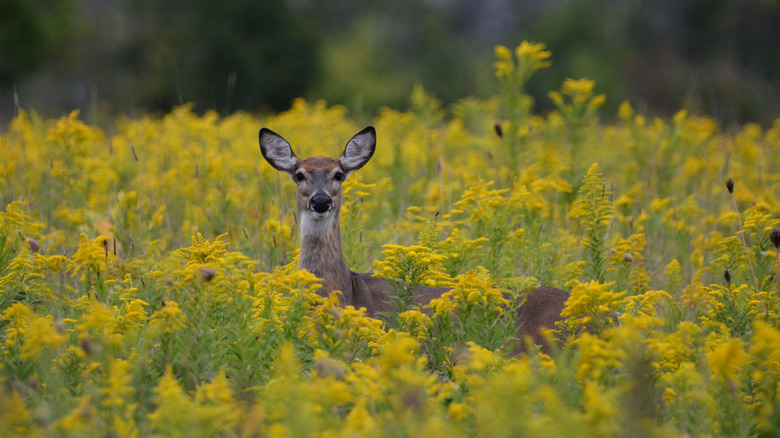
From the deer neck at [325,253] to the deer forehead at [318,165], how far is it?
1.07ft

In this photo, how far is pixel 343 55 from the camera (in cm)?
4316

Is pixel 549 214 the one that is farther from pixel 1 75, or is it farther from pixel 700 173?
pixel 1 75

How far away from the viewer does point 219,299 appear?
4047 mm

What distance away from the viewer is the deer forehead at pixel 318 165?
5.85 m

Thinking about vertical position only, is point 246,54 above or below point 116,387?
above

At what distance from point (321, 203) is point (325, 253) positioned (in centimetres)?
36

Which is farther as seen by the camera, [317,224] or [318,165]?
[318,165]

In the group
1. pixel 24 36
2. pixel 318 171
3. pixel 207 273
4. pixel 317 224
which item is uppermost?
pixel 24 36

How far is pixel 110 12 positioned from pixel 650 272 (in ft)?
168

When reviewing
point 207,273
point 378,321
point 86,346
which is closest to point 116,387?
point 86,346

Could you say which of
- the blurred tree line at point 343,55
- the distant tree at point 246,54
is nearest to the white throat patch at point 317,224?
the blurred tree line at point 343,55

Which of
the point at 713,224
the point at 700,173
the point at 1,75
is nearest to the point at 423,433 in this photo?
the point at 713,224

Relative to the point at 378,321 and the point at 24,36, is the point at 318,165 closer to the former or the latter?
the point at 378,321

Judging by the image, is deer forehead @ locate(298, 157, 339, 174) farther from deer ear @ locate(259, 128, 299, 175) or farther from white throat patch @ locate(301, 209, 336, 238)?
white throat patch @ locate(301, 209, 336, 238)
